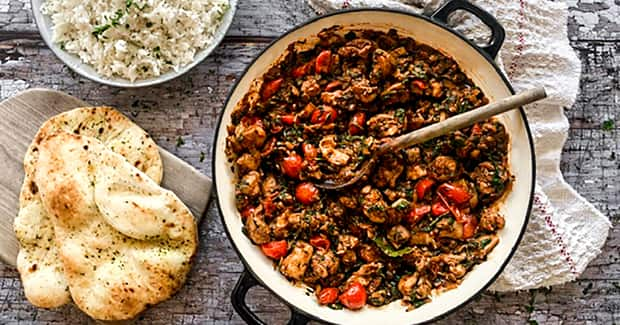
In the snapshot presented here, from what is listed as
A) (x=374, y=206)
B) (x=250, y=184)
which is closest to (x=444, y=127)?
(x=374, y=206)

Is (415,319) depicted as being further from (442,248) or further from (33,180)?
(33,180)

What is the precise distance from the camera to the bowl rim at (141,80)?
3875mm

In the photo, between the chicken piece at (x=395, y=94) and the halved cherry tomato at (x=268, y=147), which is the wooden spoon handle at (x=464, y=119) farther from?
the halved cherry tomato at (x=268, y=147)

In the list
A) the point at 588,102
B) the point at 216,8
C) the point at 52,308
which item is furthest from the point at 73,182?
the point at 588,102

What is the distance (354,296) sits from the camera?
3.63 metres

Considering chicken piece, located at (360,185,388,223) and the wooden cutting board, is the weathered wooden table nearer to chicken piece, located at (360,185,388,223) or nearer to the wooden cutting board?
the wooden cutting board

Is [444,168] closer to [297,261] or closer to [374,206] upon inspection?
[374,206]

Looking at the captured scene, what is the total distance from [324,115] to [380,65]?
36 cm

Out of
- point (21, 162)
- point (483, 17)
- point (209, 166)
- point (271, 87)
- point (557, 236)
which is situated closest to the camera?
point (483, 17)

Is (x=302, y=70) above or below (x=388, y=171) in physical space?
above

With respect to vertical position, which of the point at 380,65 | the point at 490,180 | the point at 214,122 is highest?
the point at 380,65

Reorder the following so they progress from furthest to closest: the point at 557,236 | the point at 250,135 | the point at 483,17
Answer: the point at 557,236 → the point at 250,135 → the point at 483,17

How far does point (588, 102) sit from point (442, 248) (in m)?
1.21

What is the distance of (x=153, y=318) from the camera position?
4059 millimetres
